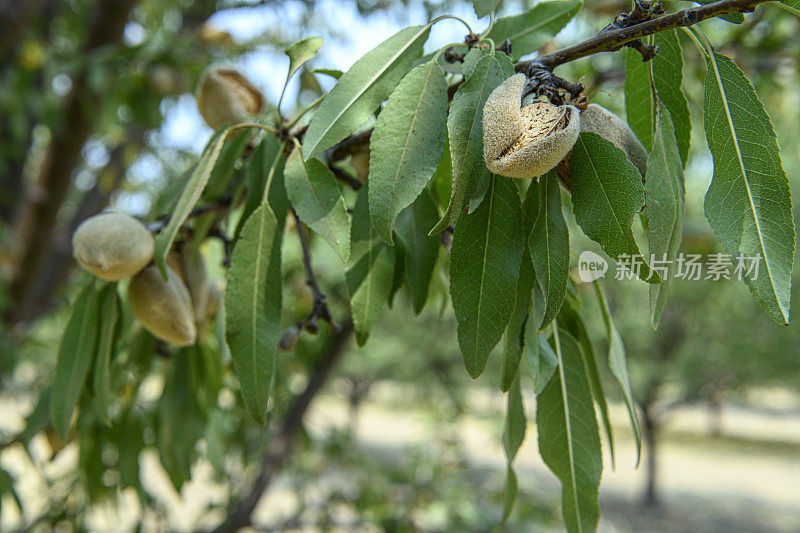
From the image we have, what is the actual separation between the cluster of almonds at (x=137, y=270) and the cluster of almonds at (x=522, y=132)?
347 millimetres

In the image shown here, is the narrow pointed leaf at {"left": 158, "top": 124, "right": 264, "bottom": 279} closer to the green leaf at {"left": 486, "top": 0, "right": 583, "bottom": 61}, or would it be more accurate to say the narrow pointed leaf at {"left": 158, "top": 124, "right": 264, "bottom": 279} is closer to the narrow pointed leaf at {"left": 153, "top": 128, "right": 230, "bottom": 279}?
the narrow pointed leaf at {"left": 153, "top": 128, "right": 230, "bottom": 279}

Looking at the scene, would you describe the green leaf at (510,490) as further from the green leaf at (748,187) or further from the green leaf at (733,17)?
the green leaf at (733,17)

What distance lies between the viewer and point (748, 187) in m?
0.43

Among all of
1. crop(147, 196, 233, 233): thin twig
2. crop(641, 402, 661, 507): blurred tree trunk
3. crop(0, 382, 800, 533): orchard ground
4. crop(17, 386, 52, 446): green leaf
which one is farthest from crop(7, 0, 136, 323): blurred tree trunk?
crop(641, 402, 661, 507): blurred tree trunk

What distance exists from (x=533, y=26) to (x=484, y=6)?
83mm

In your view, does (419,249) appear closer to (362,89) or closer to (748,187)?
(362,89)

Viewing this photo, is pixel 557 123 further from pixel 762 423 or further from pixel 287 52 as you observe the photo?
pixel 762 423

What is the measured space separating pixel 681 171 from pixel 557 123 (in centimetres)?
14

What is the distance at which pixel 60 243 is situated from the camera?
203 centimetres

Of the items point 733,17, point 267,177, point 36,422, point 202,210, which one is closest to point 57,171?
point 36,422

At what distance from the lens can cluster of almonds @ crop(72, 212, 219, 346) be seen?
1.94 ft

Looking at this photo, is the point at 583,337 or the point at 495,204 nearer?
the point at 495,204

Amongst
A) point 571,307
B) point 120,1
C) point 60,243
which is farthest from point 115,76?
point 571,307

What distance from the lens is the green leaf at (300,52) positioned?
560 millimetres
